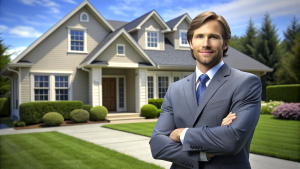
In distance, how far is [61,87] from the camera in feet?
51.4

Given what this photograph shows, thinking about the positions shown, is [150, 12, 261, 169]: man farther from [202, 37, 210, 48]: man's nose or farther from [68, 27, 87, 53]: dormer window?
[68, 27, 87, 53]: dormer window

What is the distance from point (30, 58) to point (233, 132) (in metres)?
15.1

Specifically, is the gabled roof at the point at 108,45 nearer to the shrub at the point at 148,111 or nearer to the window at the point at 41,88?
the window at the point at 41,88

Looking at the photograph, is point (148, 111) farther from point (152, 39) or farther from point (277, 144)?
point (277, 144)

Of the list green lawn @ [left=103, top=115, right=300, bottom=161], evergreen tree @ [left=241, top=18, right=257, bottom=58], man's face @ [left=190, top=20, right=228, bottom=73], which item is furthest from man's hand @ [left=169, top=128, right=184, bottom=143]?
evergreen tree @ [left=241, top=18, right=257, bottom=58]

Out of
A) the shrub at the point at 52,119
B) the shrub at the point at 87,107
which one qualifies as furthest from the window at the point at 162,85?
the shrub at the point at 52,119

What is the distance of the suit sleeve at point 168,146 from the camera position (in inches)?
68.9

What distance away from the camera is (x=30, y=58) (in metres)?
14.9

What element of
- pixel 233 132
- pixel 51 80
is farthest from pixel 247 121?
pixel 51 80

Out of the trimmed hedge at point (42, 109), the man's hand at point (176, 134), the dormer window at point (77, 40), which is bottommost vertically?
the trimmed hedge at point (42, 109)

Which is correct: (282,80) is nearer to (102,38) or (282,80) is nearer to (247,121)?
(102,38)

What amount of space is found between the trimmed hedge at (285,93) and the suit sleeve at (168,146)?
1846 cm

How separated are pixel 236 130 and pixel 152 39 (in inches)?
701

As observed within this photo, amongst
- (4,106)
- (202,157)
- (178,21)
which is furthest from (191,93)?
(4,106)
